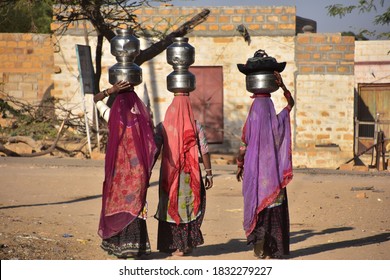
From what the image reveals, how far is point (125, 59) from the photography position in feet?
25.2

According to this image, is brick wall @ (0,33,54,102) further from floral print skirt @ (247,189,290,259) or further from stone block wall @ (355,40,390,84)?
floral print skirt @ (247,189,290,259)

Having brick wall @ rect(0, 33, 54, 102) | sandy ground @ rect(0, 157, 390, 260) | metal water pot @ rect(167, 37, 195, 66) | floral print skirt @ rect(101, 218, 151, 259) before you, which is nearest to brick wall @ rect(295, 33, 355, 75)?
sandy ground @ rect(0, 157, 390, 260)

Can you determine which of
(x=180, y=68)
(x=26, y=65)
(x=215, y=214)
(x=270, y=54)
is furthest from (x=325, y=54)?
(x=180, y=68)

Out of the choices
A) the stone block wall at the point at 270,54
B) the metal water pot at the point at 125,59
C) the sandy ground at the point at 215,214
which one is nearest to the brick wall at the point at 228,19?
the stone block wall at the point at 270,54

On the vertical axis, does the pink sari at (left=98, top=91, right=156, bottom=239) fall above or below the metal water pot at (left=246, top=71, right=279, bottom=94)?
below

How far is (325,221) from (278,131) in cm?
294

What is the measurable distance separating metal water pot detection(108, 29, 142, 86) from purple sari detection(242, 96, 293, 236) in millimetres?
1067

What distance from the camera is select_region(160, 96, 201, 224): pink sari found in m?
7.71

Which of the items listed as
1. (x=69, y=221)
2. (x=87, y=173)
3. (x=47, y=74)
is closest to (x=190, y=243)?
(x=69, y=221)

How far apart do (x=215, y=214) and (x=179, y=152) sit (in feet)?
10.2

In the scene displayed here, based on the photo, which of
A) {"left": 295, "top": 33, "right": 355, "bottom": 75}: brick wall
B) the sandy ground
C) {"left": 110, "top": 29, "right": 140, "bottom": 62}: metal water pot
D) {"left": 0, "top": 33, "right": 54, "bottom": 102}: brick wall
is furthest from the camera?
{"left": 0, "top": 33, "right": 54, "bottom": 102}: brick wall

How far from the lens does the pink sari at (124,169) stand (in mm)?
7441

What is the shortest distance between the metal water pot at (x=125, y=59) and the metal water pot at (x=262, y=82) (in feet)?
3.17

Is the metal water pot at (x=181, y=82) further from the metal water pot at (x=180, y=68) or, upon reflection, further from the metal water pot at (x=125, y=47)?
the metal water pot at (x=125, y=47)
